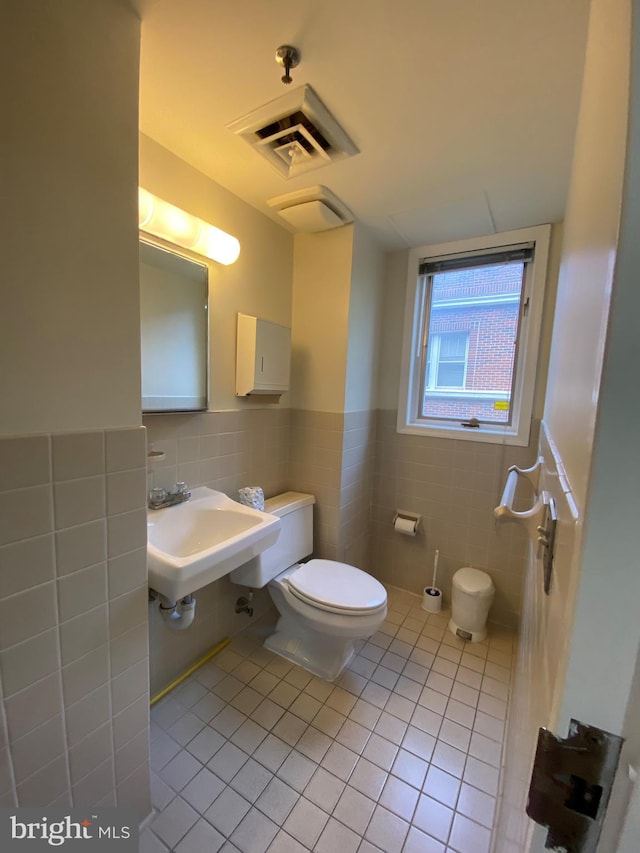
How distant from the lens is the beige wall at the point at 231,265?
1303 mm

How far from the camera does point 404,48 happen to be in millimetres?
882

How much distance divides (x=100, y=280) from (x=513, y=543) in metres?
2.21

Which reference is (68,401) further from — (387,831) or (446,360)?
(446,360)

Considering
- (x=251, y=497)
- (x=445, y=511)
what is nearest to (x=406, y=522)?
(x=445, y=511)

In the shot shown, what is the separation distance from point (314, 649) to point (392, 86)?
2215 mm

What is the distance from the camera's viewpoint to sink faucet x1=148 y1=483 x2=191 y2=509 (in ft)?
4.35

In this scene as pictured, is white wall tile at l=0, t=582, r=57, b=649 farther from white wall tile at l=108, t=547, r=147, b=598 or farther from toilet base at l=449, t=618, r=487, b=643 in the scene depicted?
toilet base at l=449, t=618, r=487, b=643

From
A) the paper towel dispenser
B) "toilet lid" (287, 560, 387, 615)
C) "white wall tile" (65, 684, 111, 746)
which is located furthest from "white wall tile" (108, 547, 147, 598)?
the paper towel dispenser

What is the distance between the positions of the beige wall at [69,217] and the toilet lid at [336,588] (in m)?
1.09

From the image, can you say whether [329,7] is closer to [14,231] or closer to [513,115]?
[513,115]

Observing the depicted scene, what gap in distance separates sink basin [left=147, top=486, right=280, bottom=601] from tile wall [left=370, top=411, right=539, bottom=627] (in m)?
1.17

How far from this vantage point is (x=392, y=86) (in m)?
0.99

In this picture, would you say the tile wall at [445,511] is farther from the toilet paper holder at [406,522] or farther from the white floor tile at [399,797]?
the white floor tile at [399,797]

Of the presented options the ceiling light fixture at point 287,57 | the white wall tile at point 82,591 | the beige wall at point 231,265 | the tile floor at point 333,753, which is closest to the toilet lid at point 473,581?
the tile floor at point 333,753
